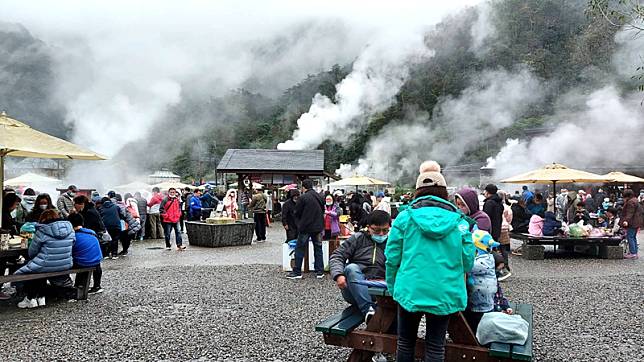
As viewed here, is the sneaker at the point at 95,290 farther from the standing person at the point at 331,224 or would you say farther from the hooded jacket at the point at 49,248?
the standing person at the point at 331,224

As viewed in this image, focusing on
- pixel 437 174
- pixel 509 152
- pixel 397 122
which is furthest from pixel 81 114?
pixel 437 174

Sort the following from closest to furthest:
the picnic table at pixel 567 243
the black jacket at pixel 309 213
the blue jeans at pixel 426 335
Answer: the blue jeans at pixel 426 335 < the black jacket at pixel 309 213 < the picnic table at pixel 567 243

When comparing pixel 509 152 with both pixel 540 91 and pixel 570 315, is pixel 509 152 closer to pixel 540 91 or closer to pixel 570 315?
pixel 540 91

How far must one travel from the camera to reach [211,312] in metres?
5.52

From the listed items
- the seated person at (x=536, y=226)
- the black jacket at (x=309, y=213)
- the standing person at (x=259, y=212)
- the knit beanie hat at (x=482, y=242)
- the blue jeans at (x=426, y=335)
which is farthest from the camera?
the standing person at (x=259, y=212)

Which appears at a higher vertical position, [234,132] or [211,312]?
[234,132]

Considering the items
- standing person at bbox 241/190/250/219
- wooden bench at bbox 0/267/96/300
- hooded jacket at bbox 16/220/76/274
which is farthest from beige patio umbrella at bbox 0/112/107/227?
standing person at bbox 241/190/250/219

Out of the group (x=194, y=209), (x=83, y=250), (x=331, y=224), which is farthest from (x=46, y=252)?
(x=194, y=209)

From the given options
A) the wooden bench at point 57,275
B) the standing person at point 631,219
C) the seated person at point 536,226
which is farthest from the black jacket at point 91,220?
the standing person at point 631,219

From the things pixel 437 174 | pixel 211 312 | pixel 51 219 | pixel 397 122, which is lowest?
pixel 211 312

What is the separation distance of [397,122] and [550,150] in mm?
19931

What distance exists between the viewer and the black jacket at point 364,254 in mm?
4414

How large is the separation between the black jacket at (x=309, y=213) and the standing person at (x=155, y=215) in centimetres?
668

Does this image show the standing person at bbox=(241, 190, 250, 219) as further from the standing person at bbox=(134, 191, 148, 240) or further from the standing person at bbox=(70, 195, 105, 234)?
the standing person at bbox=(70, 195, 105, 234)
